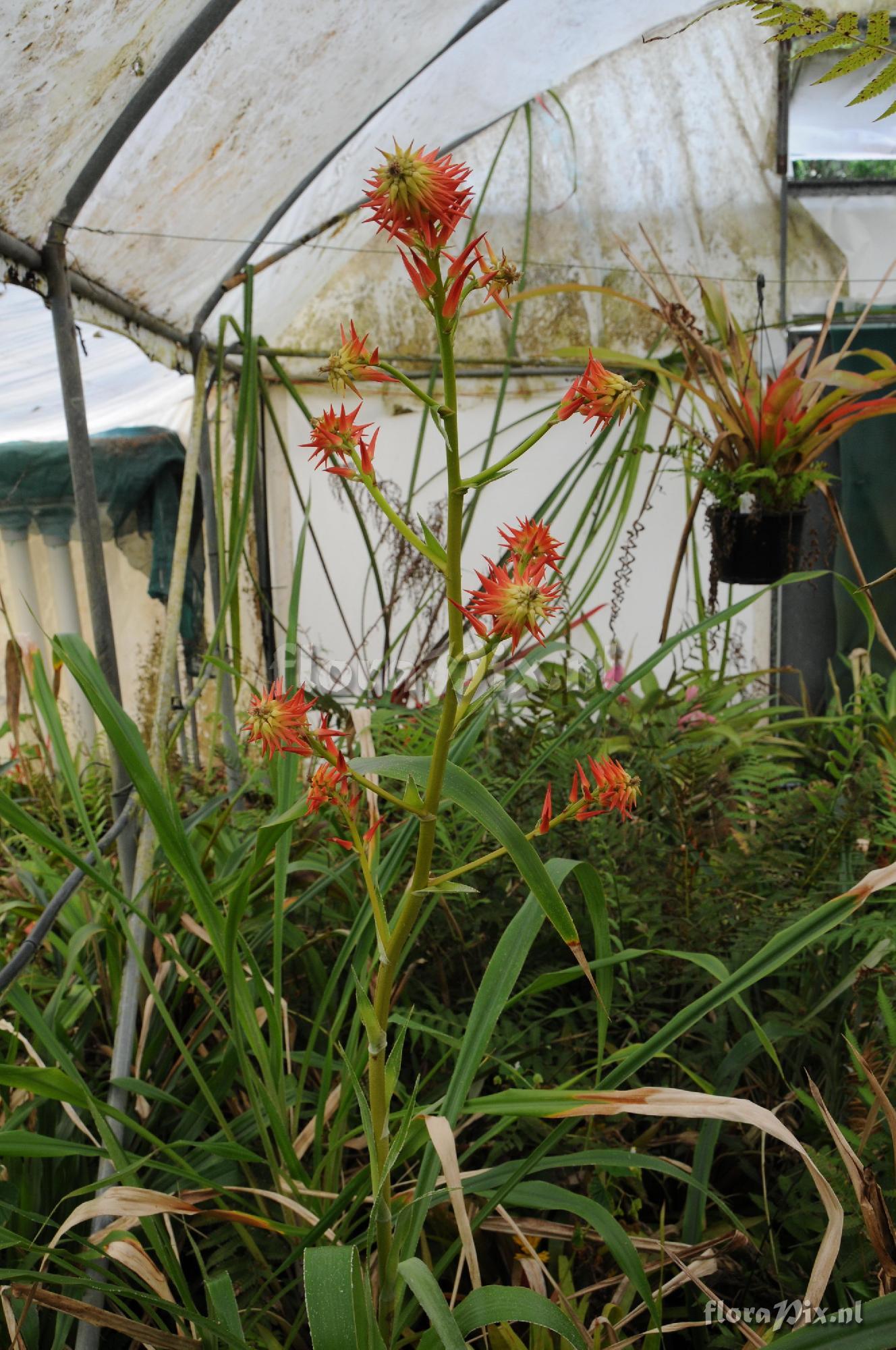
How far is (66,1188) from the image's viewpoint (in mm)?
568

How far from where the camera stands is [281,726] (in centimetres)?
30

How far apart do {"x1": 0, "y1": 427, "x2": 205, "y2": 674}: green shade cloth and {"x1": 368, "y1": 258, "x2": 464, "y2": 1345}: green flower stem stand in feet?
5.48

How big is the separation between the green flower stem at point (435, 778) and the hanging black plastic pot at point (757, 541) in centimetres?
71

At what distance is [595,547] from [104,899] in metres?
1.71

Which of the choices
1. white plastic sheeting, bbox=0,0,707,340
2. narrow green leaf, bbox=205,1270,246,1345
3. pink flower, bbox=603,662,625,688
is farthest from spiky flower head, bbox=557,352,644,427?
pink flower, bbox=603,662,625,688

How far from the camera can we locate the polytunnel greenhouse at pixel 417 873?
0.34 meters

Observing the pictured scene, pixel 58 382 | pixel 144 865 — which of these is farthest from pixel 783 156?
pixel 144 865

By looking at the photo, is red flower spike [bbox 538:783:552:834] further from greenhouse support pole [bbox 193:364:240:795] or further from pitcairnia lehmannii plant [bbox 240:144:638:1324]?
greenhouse support pole [bbox 193:364:240:795]

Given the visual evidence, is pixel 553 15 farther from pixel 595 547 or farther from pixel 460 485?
pixel 460 485

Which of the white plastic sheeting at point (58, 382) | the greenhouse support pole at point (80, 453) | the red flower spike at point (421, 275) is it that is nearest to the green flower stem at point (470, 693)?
the red flower spike at point (421, 275)

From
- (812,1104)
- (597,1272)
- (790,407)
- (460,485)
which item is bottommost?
(597,1272)

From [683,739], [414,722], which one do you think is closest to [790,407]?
[683,739]

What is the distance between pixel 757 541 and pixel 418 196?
30.8 inches

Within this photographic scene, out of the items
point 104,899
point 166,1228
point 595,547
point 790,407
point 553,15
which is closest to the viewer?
point 166,1228
